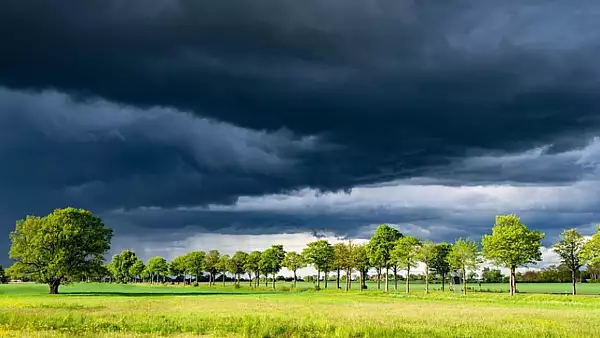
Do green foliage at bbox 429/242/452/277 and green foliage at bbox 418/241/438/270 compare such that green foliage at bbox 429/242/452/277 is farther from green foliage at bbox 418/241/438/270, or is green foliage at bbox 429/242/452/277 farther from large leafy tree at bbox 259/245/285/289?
large leafy tree at bbox 259/245/285/289

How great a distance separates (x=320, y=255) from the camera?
163375 millimetres

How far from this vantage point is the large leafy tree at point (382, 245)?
144m

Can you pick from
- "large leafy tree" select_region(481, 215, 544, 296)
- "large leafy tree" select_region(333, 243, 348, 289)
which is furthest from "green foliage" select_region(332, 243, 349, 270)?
"large leafy tree" select_region(481, 215, 544, 296)

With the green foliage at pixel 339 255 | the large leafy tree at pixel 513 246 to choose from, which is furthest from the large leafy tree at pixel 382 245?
the large leafy tree at pixel 513 246

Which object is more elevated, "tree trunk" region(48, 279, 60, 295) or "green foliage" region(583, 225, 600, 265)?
"green foliage" region(583, 225, 600, 265)

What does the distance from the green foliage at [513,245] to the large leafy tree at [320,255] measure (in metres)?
59.9

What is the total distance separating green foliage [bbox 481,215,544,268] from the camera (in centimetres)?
10894

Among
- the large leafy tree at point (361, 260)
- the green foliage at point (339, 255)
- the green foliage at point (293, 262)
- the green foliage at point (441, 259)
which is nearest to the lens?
the green foliage at point (441, 259)

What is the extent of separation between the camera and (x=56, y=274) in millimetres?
110250

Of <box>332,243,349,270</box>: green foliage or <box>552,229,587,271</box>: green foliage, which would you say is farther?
<box>332,243,349,270</box>: green foliage

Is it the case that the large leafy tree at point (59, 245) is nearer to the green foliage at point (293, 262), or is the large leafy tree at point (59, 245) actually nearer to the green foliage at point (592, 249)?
the green foliage at point (293, 262)

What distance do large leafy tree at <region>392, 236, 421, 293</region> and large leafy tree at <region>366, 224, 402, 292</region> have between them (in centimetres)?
575

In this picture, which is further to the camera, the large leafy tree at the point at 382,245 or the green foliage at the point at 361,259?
the green foliage at the point at 361,259

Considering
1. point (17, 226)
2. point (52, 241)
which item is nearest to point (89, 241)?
point (52, 241)
